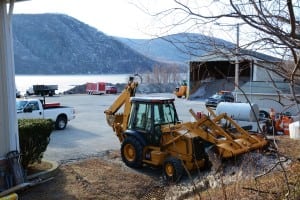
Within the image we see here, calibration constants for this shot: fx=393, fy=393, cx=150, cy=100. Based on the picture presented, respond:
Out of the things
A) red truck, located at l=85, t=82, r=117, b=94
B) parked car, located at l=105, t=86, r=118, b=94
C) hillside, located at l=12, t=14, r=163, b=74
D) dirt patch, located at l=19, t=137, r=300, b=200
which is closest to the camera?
dirt patch, located at l=19, t=137, r=300, b=200

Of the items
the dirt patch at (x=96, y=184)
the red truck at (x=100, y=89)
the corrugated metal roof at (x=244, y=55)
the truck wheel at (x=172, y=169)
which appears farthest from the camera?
the red truck at (x=100, y=89)

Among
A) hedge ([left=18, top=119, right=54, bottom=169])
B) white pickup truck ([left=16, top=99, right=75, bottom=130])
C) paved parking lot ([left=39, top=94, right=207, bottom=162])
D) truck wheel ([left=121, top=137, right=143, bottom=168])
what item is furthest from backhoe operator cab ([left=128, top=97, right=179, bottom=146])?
white pickup truck ([left=16, top=99, right=75, bottom=130])

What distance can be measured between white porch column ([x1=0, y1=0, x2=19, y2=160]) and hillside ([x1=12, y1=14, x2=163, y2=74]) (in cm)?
11451

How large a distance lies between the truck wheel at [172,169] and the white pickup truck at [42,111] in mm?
10281

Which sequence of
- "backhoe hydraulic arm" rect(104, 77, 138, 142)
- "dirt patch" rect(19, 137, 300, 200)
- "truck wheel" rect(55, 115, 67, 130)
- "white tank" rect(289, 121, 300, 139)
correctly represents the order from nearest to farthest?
"dirt patch" rect(19, 137, 300, 200) → "backhoe hydraulic arm" rect(104, 77, 138, 142) → "white tank" rect(289, 121, 300, 139) → "truck wheel" rect(55, 115, 67, 130)

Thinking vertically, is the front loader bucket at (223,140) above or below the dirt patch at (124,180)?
above

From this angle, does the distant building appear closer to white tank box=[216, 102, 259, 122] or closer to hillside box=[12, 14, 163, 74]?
white tank box=[216, 102, 259, 122]

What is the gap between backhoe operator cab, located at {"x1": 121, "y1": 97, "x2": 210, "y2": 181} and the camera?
35.8 feet

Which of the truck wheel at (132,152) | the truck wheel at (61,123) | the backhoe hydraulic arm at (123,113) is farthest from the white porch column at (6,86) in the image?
the truck wheel at (61,123)

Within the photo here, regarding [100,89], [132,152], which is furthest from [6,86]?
[100,89]

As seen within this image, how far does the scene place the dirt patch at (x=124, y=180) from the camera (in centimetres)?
897

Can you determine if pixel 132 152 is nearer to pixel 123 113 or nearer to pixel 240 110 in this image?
pixel 123 113

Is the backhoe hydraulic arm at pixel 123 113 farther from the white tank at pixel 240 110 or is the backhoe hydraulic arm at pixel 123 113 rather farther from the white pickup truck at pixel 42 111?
the white pickup truck at pixel 42 111

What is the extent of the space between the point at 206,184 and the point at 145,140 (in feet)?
13.0
